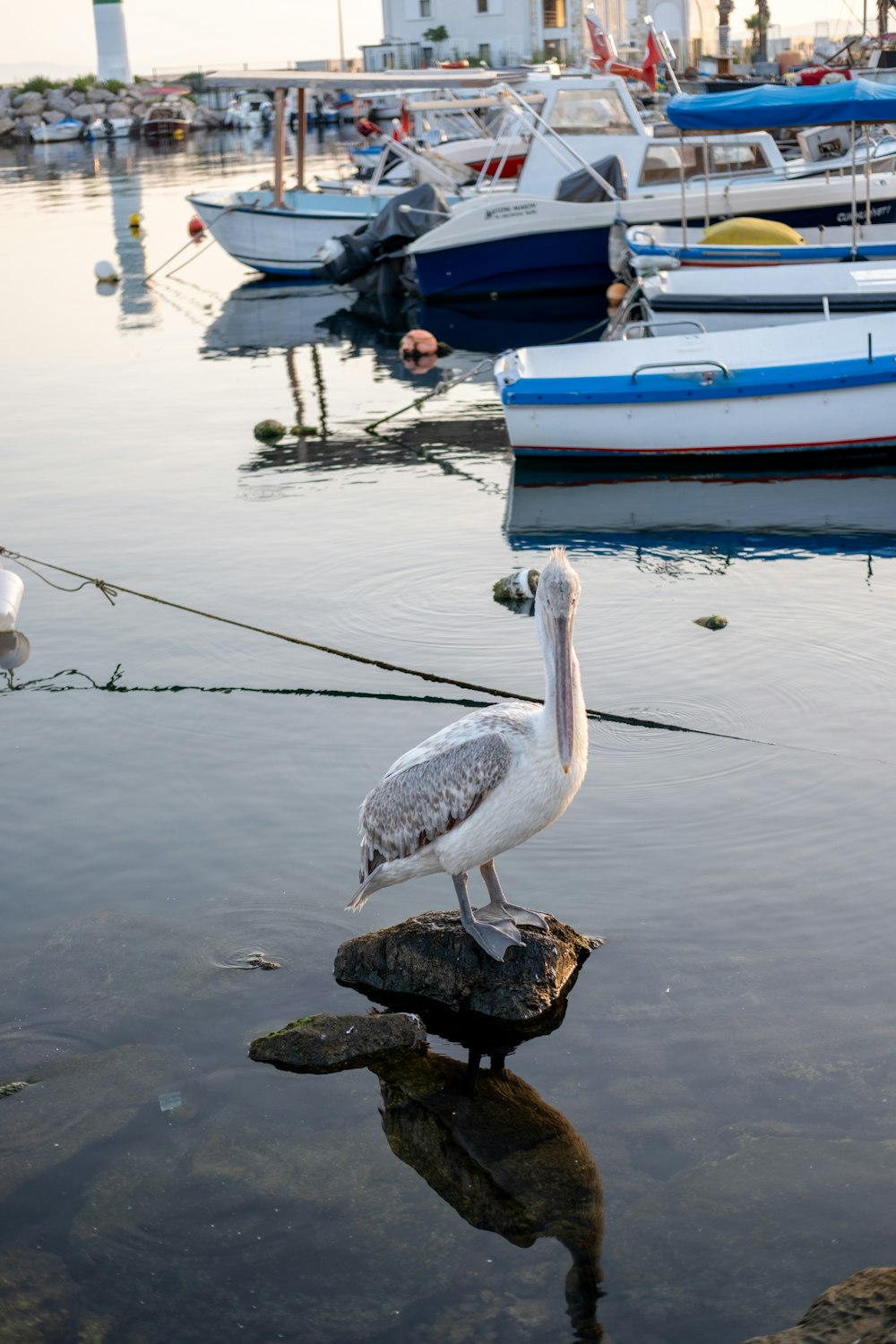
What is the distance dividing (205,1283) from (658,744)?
15.0ft

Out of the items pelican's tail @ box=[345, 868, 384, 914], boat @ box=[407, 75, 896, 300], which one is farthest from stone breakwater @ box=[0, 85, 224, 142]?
pelican's tail @ box=[345, 868, 384, 914]

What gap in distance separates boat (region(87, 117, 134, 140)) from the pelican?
80.0 m

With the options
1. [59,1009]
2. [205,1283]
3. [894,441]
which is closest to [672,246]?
[894,441]

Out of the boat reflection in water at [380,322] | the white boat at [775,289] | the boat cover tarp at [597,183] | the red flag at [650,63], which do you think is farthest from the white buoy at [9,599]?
the red flag at [650,63]

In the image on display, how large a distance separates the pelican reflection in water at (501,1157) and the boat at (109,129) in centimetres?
8074

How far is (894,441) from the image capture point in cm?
1405

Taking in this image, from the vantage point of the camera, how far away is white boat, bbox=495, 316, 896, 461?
1355cm

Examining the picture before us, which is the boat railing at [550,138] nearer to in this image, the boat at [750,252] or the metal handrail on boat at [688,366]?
the boat at [750,252]

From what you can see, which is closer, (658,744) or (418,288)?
(658,744)

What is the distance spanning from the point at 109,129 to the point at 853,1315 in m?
82.9

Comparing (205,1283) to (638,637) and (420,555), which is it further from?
(420,555)

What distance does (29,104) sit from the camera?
274 feet

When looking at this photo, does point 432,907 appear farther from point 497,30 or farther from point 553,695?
point 497,30

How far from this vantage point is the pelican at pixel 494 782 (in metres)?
5.76
